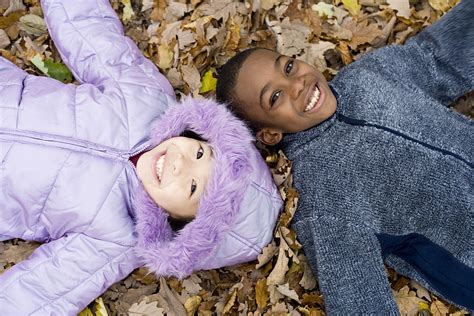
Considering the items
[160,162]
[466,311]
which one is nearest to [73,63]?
[160,162]

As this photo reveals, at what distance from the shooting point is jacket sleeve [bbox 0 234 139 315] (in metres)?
3.55

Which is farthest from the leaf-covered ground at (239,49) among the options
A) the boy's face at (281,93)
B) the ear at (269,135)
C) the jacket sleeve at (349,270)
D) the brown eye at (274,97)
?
the brown eye at (274,97)

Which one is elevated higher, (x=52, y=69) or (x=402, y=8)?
(x=402, y=8)

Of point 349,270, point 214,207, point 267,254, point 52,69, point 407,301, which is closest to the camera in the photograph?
point 214,207

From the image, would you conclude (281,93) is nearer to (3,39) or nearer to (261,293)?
(261,293)

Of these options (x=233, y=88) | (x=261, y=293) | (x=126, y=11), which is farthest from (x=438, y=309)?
(x=126, y=11)

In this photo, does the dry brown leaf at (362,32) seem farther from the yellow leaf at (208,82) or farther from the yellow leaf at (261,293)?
the yellow leaf at (261,293)

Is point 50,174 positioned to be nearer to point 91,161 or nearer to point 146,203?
point 91,161

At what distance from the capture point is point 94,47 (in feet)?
12.7

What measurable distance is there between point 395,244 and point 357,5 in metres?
1.95

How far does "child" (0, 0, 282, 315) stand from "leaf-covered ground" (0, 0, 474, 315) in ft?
0.83

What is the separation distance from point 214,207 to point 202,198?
88mm

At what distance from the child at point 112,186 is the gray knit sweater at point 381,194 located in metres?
0.36

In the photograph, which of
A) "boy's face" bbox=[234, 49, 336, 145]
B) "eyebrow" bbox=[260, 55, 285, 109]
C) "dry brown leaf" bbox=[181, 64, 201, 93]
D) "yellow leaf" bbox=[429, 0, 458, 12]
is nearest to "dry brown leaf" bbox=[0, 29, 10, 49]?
"dry brown leaf" bbox=[181, 64, 201, 93]
